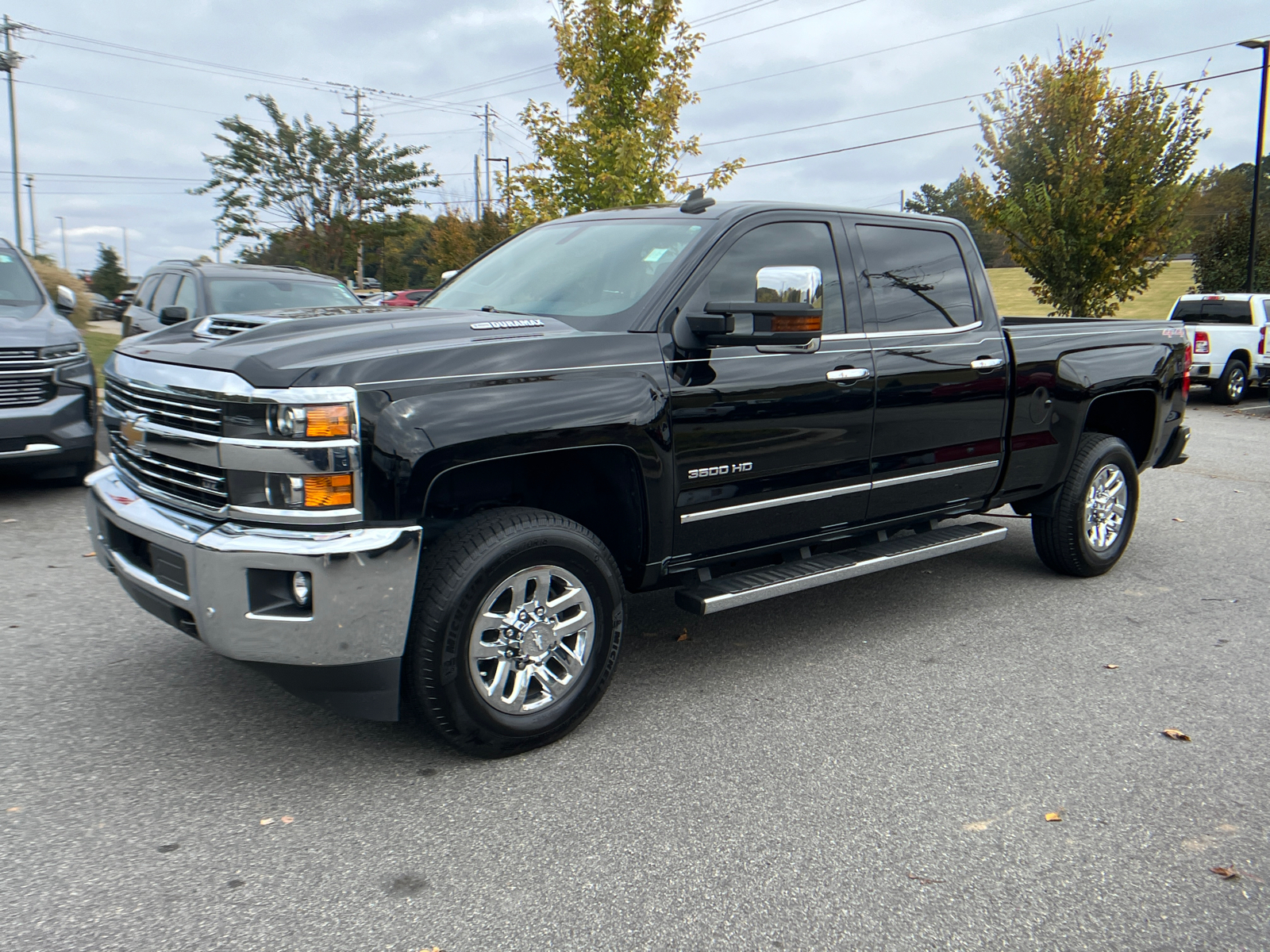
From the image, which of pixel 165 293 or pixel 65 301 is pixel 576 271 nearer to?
pixel 65 301

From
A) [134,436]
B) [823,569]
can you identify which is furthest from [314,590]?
[823,569]

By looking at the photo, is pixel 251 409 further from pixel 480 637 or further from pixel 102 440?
pixel 102 440

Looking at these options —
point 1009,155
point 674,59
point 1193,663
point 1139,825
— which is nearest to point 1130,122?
point 1009,155

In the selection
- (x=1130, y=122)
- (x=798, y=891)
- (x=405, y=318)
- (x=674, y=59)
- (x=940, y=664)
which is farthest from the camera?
(x=1130, y=122)

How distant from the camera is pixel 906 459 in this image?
471cm

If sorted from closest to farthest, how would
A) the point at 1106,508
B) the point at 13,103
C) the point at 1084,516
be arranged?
the point at 1084,516 → the point at 1106,508 → the point at 13,103

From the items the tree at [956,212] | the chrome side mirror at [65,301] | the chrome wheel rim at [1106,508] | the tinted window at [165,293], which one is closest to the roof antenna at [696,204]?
the chrome wheel rim at [1106,508]

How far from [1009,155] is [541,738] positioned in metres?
21.8

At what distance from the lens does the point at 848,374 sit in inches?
172

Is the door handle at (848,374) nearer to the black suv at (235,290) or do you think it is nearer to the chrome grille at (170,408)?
the chrome grille at (170,408)

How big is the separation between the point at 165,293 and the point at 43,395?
3442mm

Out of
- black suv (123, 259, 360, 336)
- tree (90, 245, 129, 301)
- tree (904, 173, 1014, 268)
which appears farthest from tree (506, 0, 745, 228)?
tree (90, 245, 129, 301)

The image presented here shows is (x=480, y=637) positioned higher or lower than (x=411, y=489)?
lower

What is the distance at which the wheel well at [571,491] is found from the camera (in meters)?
3.57
